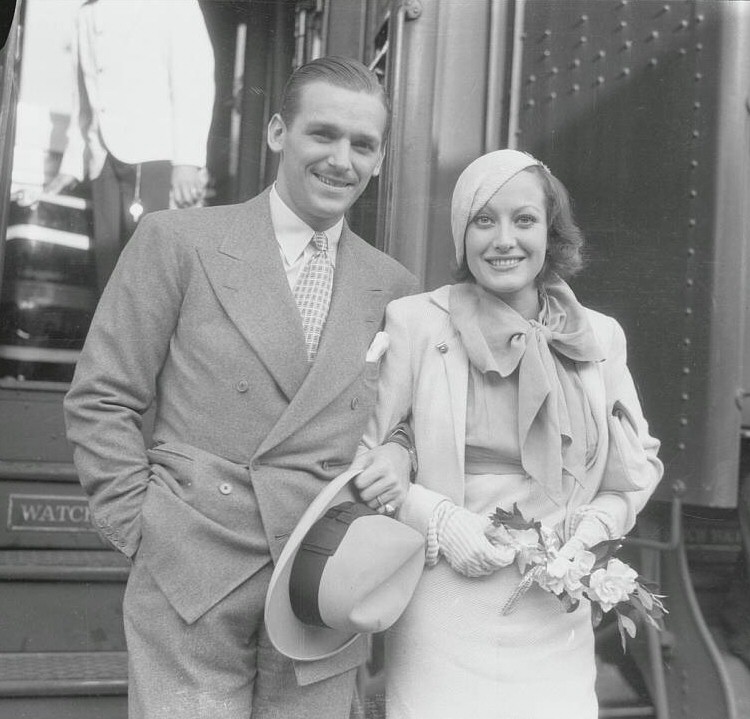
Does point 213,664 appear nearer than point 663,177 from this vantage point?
Yes

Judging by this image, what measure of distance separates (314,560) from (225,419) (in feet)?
1.14

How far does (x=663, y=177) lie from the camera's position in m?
2.77

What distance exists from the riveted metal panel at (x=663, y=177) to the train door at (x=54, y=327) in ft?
4.14

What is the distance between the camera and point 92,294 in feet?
10.7

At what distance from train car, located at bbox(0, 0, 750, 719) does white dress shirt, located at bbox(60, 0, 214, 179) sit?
339 millimetres

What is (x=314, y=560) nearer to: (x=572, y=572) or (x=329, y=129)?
(x=572, y=572)

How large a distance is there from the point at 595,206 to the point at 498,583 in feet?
5.18

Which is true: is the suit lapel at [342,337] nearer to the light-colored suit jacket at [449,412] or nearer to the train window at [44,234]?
the light-colored suit jacket at [449,412]

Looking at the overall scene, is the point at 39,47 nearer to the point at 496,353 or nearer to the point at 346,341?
the point at 346,341

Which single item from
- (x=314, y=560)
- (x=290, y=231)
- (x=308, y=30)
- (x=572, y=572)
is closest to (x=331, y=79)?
(x=290, y=231)

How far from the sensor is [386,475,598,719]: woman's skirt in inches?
65.6

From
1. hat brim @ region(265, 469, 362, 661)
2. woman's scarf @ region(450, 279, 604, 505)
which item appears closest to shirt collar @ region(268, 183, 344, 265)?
woman's scarf @ region(450, 279, 604, 505)

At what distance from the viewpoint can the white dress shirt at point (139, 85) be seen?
10.8 ft

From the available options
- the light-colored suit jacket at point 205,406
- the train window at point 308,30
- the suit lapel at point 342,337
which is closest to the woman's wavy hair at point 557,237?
the suit lapel at point 342,337
